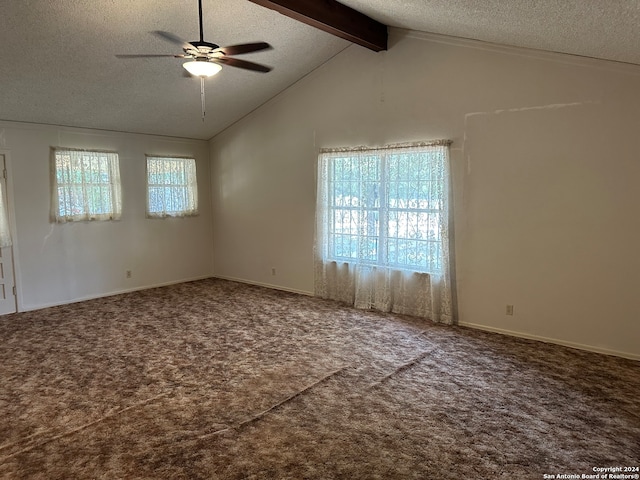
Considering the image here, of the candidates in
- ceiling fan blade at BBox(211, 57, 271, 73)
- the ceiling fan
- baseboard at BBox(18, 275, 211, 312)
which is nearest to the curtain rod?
ceiling fan blade at BBox(211, 57, 271, 73)

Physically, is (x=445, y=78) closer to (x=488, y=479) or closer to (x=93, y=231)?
(x=488, y=479)

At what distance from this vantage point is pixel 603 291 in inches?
151

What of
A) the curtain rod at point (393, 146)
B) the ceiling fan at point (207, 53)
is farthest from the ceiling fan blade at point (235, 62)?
the curtain rod at point (393, 146)

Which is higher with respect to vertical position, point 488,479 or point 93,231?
point 93,231

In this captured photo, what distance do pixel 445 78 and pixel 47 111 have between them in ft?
14.7

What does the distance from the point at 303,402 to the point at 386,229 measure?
2.59 meters

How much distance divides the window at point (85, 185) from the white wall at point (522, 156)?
2.72m

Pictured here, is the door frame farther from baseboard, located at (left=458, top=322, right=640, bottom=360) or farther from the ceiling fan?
baseboard, located at (left=458, top=322, right=640, bottom=360)

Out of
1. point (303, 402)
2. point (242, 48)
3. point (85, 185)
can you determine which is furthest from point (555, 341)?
point (85, 185)

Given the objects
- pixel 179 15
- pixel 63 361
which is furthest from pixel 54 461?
pixel 179 15

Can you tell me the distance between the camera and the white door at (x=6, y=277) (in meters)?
5.10

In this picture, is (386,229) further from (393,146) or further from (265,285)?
(265,285)

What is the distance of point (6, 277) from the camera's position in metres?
5.19

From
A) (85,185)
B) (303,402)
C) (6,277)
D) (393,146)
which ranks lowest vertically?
(303,402)
